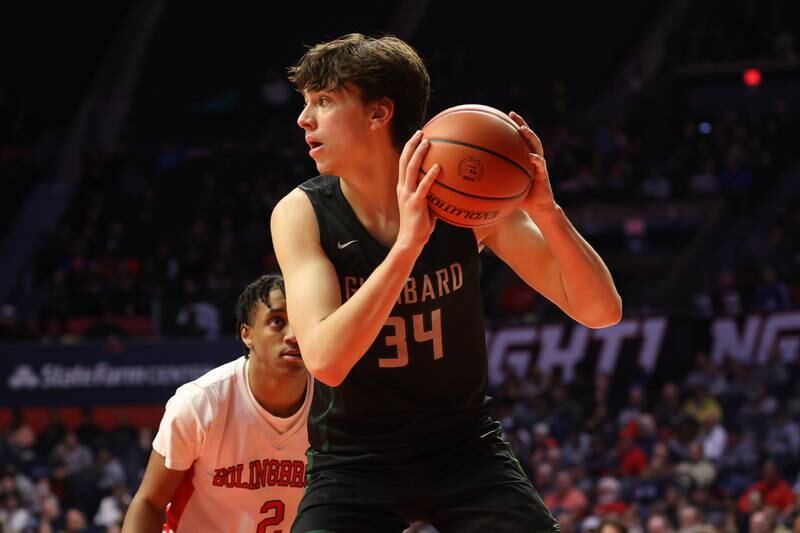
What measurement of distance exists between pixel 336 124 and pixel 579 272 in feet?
2.57

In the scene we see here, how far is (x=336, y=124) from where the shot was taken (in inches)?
141

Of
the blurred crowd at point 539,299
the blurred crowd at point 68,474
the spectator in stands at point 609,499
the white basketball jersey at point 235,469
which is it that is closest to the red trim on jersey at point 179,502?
the white basketball jersey at point 235,469

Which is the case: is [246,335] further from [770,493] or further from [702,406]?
[702,406]

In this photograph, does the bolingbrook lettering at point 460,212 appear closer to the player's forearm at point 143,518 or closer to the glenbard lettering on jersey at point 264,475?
the glenbard lettering on jersey at point 264,475

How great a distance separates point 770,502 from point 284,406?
29.9 ft

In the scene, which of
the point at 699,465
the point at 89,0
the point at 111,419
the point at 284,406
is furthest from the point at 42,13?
the point at 284,406

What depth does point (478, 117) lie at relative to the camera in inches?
135

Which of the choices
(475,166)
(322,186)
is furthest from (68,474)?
(475,166)

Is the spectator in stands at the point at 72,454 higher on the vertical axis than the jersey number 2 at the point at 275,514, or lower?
lower

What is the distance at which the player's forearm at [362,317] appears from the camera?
3250mm

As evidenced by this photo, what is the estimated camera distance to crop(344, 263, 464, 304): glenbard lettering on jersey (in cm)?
358

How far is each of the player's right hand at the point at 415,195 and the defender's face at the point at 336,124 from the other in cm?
30

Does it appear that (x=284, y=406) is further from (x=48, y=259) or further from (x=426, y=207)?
(x=48, y=259)

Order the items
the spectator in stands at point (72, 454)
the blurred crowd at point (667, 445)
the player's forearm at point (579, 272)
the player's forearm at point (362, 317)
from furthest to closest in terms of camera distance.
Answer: the spectator in stands at point (72, 454) → the blurred crowd at point (667, 445) → the player's forearm at point (579, 272) → the player's forearm at point (362, 317)
